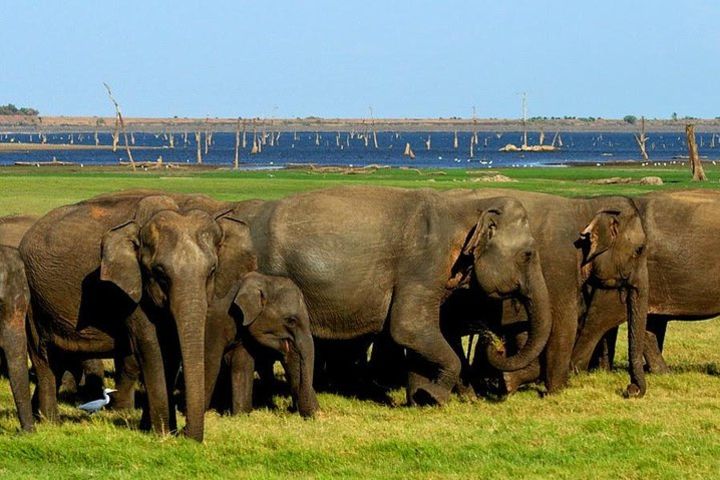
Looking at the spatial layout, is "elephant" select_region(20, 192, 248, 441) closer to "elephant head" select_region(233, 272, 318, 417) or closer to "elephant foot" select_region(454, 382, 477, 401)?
"elephant head" select_region(233, 272, 318, 417)

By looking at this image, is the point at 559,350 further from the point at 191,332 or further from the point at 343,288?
the point at 191,332

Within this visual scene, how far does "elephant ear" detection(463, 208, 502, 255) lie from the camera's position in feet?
49.4

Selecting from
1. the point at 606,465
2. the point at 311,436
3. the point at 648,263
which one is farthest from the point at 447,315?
the point at 606,465

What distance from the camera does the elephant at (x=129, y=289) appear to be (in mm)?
11773

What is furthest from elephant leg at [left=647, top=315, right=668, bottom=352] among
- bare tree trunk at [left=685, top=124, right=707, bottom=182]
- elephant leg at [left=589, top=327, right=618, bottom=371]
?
bare tree trunk at [left=685, top=124, right=707, bottom=182]

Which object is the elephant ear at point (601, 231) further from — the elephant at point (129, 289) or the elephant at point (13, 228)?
the elephant at point (13, 228)

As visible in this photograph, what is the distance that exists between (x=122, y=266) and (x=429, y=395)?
4422mm

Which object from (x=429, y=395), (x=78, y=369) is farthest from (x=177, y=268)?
(x=78, y=369)

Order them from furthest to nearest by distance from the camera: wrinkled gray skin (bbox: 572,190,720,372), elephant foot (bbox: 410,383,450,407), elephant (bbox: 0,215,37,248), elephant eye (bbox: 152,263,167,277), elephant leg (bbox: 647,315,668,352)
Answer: elephant leg (bbox: 647,315,668,352) → wrinkled gray skin (bbox: 572,190,720,372) → elephant (bbox: 0,215,37,248) → elephant foot (bbox: 410,383,450,407) → elephant eye (bbox: 152,263,167,277)

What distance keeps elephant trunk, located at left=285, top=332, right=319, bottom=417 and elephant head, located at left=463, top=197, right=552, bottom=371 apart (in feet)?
6.70

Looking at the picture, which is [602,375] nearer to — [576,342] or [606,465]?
[576,342]

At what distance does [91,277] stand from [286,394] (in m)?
3.72

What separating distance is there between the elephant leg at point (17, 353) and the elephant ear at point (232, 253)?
78.2 inches

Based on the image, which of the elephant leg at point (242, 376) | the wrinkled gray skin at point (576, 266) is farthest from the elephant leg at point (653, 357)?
the elephant leg at point (242, 376)
